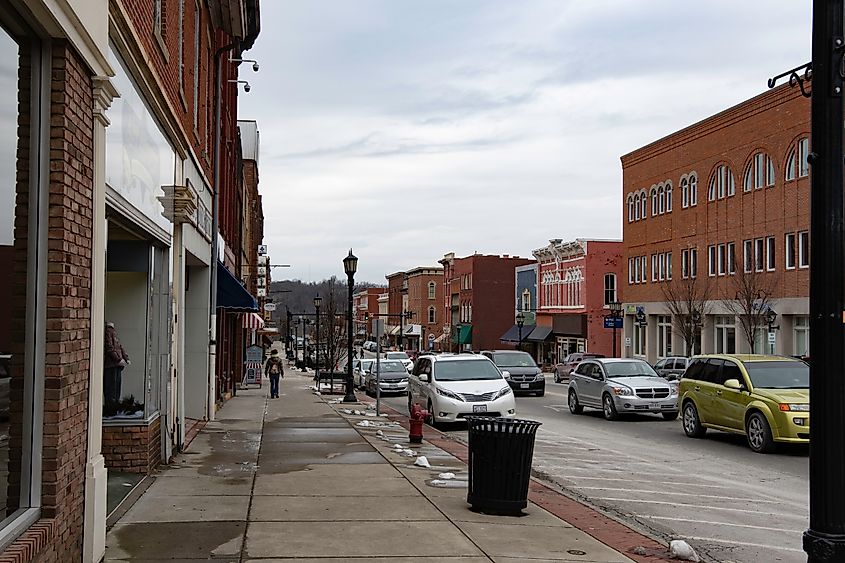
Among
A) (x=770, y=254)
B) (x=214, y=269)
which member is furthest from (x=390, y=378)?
(x=770, y=254)

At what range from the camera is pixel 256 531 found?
8609mm

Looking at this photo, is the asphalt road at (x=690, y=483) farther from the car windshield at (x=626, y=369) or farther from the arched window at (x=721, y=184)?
the arched window at (x=721, y=184)

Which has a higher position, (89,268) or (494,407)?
(89,268)

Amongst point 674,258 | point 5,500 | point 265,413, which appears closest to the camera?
point 5,500

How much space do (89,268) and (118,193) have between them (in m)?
2.14

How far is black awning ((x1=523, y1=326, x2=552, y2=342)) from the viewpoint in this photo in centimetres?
7231

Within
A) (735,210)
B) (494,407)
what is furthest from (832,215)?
(735,210)

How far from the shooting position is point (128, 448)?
11547mm

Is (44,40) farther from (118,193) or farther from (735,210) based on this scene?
(735,210)

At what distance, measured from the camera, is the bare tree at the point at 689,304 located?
154 feet

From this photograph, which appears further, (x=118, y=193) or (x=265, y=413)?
(x=265, y=413)

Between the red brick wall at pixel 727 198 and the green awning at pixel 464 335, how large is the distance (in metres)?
32.6

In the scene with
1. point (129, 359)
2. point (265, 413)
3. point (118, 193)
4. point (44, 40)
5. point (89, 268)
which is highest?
point (44, 40)

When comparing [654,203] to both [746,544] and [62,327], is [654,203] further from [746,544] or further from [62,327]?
[62,327]
